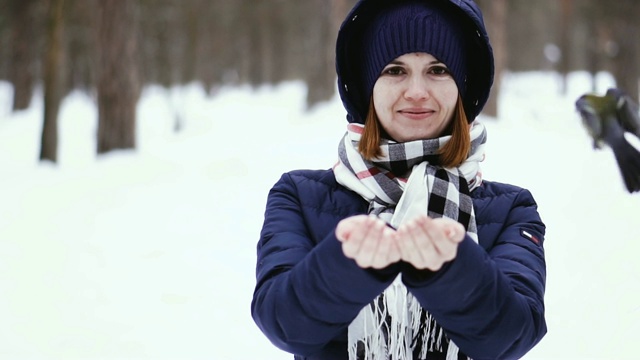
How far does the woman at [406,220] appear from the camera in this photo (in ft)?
4.09

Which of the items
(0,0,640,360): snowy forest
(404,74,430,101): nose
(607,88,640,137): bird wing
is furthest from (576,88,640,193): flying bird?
(404,74,430,101): nose

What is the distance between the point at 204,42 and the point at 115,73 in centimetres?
1795

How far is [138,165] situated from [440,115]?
24.9 feet

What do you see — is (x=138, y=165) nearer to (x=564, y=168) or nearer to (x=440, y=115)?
(x=564, y=168)

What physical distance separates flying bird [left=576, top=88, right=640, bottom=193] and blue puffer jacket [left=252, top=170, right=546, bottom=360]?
147 cm

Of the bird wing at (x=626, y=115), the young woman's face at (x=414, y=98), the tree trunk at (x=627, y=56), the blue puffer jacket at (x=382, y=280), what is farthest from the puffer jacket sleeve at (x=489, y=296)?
the tree trunk at (x=627, y=56)

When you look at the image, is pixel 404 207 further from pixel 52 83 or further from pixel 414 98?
pixel 52 83

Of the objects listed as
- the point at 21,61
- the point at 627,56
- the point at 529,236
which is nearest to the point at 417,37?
the point at 529,236

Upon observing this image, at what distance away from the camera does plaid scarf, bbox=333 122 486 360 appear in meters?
1.56

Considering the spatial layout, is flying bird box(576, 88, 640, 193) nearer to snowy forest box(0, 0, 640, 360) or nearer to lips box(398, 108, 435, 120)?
snowy forest box(0, 0, 640, 360)

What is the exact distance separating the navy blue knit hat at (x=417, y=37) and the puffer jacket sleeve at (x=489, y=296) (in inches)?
19.0

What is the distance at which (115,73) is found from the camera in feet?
30.6

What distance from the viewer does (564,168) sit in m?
7.20

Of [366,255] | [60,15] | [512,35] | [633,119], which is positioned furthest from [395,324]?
[512,35]
